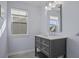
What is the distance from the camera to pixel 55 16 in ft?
9.97

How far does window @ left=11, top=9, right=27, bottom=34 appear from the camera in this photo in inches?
138

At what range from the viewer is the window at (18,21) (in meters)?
3.51

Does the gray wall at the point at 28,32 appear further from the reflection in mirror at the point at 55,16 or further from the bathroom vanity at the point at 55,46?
the bathroom vanity at the point at 55,46

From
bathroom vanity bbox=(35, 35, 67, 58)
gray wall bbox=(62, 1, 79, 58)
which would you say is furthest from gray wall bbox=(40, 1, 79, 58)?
bathroom vanity bbox=(35, 35, 67, 58)

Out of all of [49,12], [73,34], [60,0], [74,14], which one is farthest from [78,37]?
[49,12]

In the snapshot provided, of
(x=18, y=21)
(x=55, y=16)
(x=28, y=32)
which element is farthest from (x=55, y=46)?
(x=18, y=21)

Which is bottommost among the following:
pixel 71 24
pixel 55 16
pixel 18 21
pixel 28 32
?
pixel 28 32

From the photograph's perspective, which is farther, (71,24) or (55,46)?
(71,24)

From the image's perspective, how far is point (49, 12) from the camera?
3340mm

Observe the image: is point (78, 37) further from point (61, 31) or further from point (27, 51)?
point (27, 51)

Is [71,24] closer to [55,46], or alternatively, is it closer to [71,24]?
[71,24]

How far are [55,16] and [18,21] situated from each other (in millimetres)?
1585

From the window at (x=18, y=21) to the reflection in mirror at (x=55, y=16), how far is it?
1115 mm

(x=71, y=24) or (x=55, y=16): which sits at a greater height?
(x=55, y=16)
